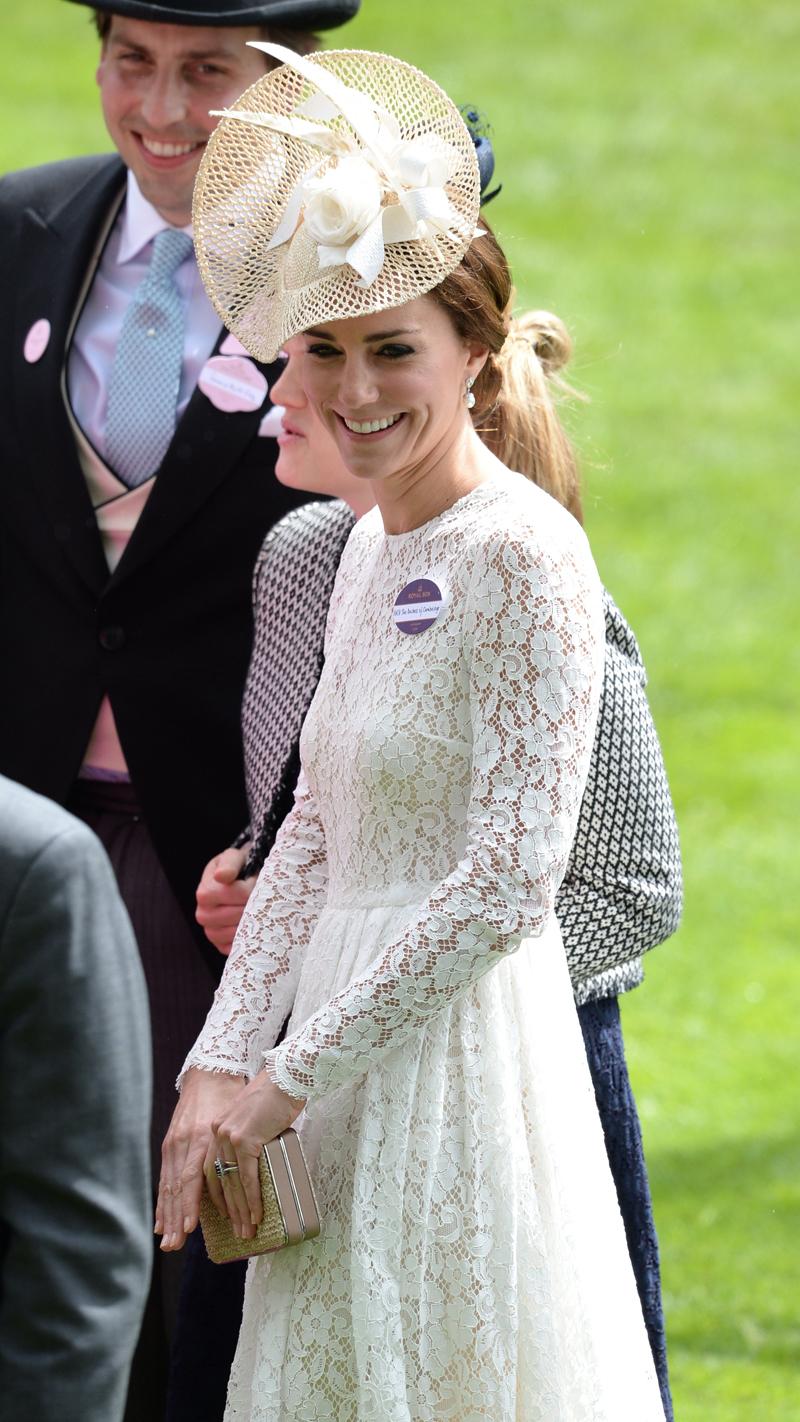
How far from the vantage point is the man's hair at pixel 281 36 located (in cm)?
367

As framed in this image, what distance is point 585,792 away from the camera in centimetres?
296

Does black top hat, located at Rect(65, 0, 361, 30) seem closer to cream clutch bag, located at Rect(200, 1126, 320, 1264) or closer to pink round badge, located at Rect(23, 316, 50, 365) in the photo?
pink round badge, located at Rect(23, 316, 50, 365)

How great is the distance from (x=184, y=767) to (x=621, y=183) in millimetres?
12372

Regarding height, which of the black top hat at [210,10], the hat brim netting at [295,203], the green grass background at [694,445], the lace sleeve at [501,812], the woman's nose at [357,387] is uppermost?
the black top hat at [210,10]

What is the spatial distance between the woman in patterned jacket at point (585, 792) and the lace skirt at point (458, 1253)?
0.36m

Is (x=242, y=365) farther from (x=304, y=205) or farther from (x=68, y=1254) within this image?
(x=68, y=1254)

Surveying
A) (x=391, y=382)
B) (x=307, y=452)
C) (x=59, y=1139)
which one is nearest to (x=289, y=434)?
(x=307, y=452)

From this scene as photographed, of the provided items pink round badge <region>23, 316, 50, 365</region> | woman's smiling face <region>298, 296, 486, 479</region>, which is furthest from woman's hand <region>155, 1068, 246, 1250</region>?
pink round badge <region>23, 316, 50, 365</region>

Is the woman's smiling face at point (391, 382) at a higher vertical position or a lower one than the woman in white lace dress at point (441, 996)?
higher

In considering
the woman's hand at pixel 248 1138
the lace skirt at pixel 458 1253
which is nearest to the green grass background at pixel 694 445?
the lace skirt at pixel 458 1253

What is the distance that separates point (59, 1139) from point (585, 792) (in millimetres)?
1160

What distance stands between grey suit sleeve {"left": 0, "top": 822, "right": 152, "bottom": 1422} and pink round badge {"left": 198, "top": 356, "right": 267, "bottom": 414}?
170 cm

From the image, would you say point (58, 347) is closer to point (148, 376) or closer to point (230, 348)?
point (148, 376)

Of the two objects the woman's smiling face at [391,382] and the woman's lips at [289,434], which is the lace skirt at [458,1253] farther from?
the woman's lips at [289,434]
